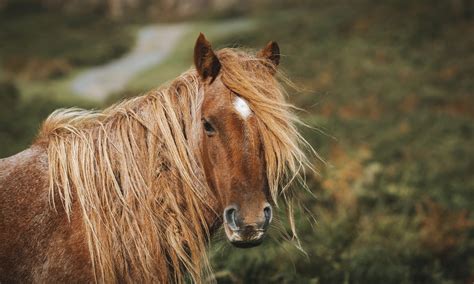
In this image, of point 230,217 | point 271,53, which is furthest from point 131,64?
point 230,217

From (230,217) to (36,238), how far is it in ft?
3.24

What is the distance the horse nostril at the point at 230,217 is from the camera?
7.19 ft

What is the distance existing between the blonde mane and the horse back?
6 cm

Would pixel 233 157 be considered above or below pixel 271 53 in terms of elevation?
below

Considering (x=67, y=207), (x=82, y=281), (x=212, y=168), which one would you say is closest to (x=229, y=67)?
(x=212, y=168)

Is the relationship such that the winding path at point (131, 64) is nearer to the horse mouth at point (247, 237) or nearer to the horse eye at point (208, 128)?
the horse eye at point (208, 128)

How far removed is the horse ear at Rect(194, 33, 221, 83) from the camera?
245 centimetres

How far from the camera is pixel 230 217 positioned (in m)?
2.23

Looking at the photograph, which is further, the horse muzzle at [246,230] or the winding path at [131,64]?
the winding path at [131,64]

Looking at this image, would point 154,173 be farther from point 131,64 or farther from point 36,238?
point 131,64

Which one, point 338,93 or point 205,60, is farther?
point 338,93

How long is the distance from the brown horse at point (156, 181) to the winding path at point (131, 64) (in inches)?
413

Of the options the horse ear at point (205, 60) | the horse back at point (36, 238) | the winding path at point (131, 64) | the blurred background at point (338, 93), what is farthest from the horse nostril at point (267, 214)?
the winding path at point (131, 64)

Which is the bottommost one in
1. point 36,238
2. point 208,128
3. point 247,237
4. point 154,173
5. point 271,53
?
point 247,237
